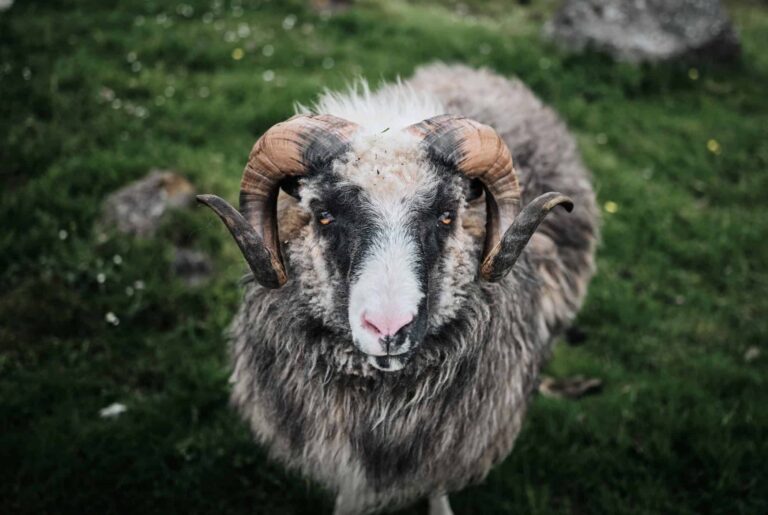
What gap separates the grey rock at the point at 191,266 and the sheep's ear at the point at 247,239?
239 centimetres

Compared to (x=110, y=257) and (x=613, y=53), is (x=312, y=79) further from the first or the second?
(x=613, y=53)

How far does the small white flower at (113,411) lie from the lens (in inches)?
154

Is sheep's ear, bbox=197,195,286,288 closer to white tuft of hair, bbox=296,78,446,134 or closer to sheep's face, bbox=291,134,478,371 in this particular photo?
sheep's face, bbox=291,134,478,371

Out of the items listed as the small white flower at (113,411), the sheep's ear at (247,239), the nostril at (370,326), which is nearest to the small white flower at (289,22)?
the small white flower at (113,411)

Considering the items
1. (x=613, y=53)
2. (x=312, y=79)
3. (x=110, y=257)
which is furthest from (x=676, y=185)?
(x=110, y=257)

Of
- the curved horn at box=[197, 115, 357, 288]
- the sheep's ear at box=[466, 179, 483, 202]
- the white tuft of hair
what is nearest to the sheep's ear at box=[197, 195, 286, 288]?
the curved horn at box=[197, 115, 357, 288]

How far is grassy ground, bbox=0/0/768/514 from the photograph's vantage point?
371 cm

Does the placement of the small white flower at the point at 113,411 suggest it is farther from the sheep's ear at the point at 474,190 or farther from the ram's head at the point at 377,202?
the sheep's ear at the point at 474,190

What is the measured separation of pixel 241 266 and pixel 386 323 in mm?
2858

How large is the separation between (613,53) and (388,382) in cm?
685

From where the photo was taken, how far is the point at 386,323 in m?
2.29

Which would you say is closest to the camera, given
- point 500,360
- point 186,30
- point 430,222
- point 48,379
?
point 430,222

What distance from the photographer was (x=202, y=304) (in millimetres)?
4699

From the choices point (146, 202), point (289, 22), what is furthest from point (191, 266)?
point (289, 22)
